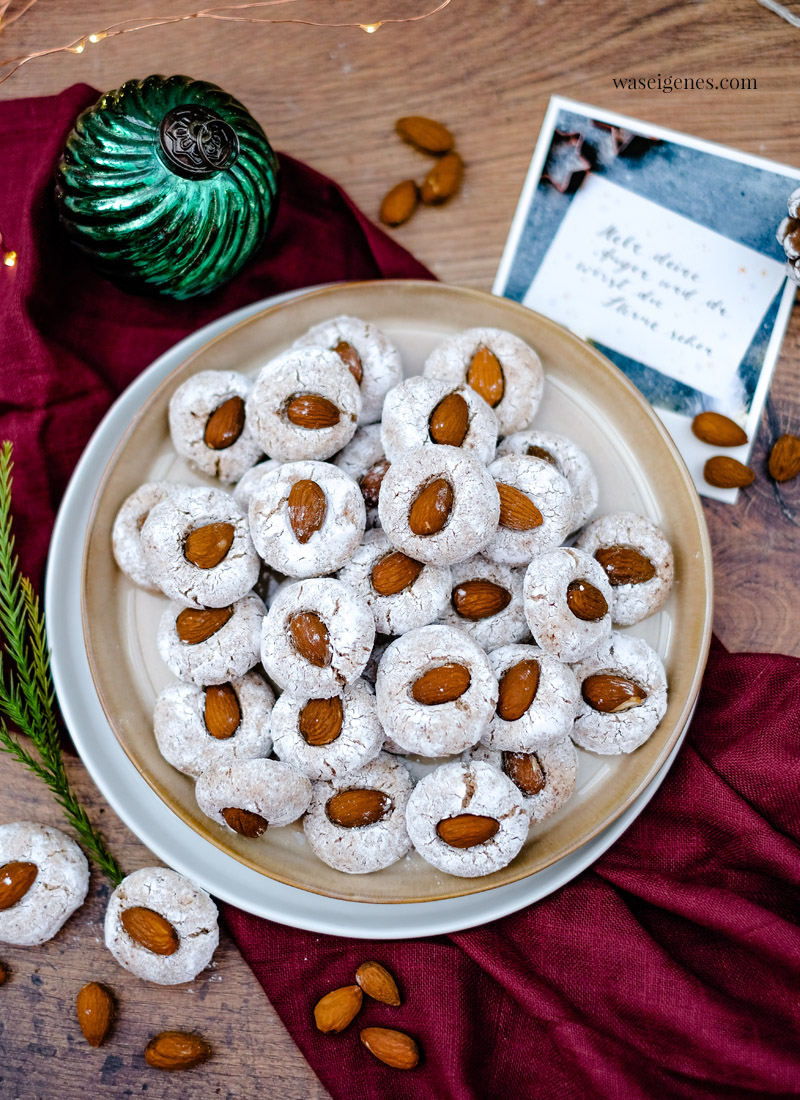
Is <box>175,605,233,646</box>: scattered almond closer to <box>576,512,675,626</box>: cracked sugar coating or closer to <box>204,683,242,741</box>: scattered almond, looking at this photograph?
<box>204,683,242,741</box>: scattered almond

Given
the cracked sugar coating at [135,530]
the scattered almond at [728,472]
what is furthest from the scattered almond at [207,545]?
the scattered almond at [728,472]

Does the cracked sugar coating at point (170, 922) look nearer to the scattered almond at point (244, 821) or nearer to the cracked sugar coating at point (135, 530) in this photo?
the scattered almond at point (244, 821)

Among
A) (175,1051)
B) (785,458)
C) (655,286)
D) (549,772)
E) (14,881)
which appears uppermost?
(655,286)

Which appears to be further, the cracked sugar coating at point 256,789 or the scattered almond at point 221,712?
the scattered almond at point 221,712

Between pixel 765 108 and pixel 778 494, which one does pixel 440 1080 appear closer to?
pixel 778 494

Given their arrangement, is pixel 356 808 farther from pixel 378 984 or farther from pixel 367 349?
pixel 367 349

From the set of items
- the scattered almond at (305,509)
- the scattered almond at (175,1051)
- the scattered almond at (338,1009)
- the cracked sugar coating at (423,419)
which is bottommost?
the scattered almond at (175,1051)

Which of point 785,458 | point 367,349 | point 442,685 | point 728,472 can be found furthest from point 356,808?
point 785,458
